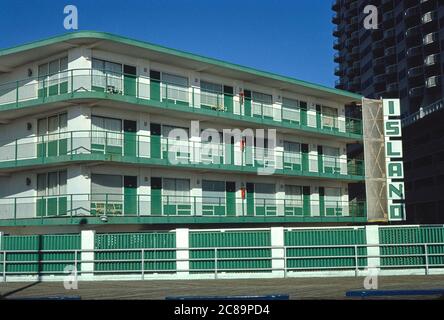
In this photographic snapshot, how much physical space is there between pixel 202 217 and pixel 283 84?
11.6 m

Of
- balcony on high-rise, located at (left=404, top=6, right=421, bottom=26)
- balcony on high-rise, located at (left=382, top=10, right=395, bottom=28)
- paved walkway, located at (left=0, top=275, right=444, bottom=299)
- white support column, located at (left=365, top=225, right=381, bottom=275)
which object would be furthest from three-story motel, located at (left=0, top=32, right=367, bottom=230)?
balcony on high-rise, located at (left=382, top=10, right=395, bottom=28)

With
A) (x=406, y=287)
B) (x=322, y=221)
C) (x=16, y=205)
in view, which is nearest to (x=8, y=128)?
(x=16, y=205)

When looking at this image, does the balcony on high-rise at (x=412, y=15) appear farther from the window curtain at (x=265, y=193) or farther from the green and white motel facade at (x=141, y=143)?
the window curtain at (x=265, y=193)

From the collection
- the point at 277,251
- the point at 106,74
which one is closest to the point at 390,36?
the point at 106,74

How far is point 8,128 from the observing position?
32750mm

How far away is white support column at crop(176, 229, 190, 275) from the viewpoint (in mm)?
21062

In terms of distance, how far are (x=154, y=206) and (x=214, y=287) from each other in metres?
13.1

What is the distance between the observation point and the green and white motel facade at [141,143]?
93.9 feet

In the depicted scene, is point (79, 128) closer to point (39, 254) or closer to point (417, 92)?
point (39, 254)

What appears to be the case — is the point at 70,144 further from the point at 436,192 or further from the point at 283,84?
the point at 436,192

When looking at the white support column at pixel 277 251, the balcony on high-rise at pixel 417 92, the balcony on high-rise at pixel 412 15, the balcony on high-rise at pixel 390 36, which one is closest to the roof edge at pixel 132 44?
the white support column at pixel 277 251

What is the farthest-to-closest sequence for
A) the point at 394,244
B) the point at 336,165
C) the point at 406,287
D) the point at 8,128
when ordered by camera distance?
the point at 336,165 < the point at 8,128 < the point at 394,244 < the point at 406,287

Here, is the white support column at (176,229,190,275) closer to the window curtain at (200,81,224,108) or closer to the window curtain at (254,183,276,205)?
the window curtain at (200,81,224,108)

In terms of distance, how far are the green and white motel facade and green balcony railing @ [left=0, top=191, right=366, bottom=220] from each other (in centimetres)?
6
